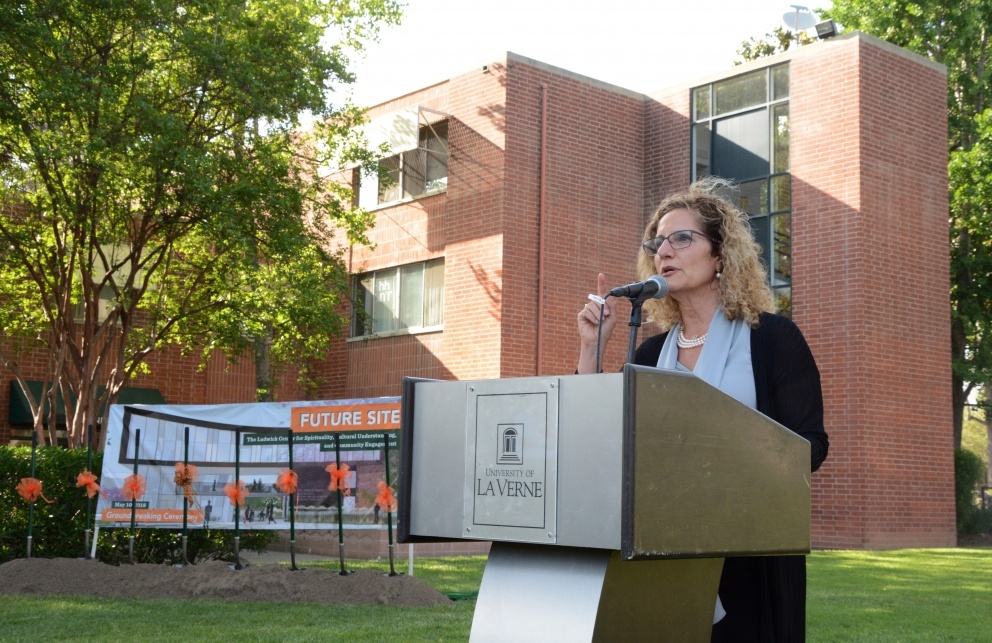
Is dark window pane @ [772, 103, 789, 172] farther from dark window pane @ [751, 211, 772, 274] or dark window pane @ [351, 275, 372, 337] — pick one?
dark window pane @ [351, 275, 372, 337]

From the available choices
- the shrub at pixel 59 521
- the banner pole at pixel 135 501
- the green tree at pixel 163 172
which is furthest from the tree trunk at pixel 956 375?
the banner pole at pixel 135 501

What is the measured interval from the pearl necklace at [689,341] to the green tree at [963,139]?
23473 mm

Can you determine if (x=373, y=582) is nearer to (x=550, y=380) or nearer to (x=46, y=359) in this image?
(x=550, y=380)

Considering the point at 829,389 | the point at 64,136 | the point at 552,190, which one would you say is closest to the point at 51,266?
the point at 64,136

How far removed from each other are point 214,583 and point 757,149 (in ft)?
48.8

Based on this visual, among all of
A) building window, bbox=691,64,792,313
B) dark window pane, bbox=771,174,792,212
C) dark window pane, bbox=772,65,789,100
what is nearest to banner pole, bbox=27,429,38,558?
building window, bbox=691,64,792,313

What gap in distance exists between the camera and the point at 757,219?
22.7m

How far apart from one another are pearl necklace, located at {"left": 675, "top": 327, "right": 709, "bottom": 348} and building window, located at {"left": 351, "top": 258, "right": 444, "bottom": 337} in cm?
1979

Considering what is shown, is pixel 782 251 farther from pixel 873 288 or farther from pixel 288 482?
pixel 288 482

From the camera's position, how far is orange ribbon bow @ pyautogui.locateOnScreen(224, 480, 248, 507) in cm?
1259

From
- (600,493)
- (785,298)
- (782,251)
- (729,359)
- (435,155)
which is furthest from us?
(435,155)

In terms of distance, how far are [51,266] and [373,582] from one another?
34.1ft

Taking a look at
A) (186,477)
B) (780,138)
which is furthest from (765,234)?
(186,477)

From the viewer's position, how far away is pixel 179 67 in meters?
18.2
